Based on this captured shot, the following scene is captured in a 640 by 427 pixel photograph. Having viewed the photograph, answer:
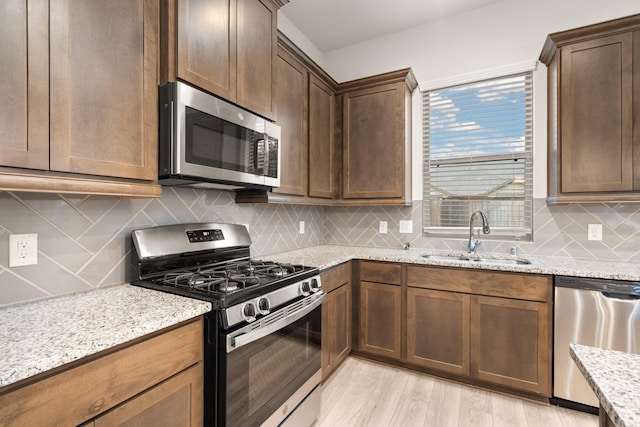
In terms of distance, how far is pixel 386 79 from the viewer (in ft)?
9.00

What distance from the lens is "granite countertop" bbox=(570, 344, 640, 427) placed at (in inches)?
21.9

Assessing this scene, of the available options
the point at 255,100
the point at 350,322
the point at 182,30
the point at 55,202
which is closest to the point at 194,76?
the point at 182,30

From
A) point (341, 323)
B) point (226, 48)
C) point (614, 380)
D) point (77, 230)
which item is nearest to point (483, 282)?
point (341, 323)

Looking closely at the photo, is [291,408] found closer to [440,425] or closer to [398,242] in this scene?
[440,425]

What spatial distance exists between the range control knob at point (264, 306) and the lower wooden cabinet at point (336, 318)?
0.74m

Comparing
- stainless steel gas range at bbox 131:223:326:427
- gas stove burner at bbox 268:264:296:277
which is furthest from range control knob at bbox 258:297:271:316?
gas stove burner at bbox 268:264:296:277

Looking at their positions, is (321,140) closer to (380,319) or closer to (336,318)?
(336,318)

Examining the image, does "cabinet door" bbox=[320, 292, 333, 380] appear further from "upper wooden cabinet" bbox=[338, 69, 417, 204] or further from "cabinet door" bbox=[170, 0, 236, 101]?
"cabinet door" bbox=[170, 0, 236, 101]

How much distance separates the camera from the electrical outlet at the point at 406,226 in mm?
2967

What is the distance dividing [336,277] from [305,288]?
61 cm

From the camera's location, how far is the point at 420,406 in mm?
2031

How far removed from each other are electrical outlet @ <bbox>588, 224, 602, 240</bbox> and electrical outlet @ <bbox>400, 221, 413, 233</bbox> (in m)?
1.33

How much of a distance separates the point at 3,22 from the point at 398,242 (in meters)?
2.84

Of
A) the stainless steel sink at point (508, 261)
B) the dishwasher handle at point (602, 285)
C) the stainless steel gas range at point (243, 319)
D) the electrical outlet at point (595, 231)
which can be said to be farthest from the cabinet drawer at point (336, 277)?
the electrical outlet at point (595, 231)
